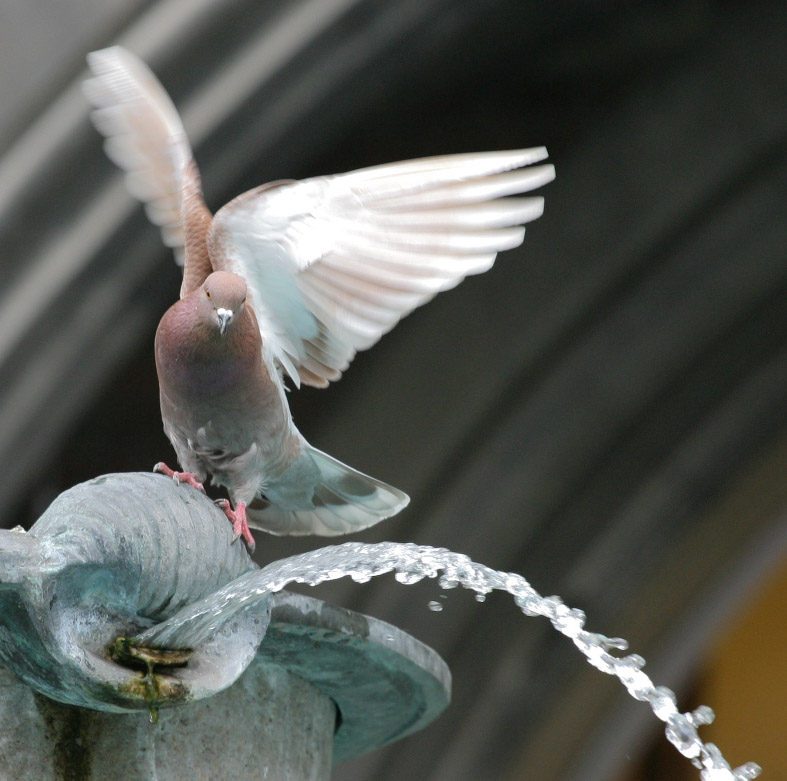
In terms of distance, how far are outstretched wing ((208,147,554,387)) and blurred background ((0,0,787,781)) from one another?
47.5 inches

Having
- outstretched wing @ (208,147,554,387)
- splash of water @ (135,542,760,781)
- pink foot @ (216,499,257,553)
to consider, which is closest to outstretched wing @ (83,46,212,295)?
outstretched wing @ (208,147,554,387)

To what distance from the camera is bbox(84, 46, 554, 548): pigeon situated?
7.88 ft

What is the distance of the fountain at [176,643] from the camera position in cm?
156

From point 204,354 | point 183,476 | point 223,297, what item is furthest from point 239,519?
point 223,297

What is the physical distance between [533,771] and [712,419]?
140cm

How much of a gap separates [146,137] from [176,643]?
1569 millimetres

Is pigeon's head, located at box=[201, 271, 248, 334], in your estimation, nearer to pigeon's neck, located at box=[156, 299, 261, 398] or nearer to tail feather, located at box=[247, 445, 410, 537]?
pigeon's neck, located at box=[156, 299, 261, 398]

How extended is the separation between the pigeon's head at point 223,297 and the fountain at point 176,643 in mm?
508

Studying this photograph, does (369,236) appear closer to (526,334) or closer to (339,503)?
(339,503)

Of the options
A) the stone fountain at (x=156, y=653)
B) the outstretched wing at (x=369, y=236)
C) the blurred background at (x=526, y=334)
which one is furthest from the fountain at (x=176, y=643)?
the blurred background at (x=526, y=334)

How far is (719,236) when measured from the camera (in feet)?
14.7

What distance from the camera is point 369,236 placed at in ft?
8.36

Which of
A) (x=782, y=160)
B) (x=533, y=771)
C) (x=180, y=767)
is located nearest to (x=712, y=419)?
(x=782, y=160)

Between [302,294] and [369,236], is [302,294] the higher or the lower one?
the lower one
